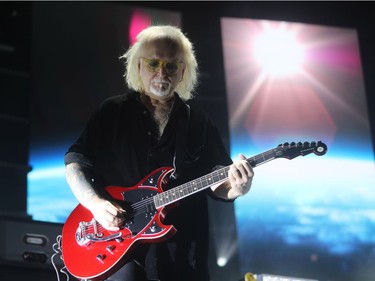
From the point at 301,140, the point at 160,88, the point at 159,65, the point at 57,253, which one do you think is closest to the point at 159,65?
the point at 159,65

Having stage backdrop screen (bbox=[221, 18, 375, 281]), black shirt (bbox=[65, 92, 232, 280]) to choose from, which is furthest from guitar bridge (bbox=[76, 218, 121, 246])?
stage backdrop screen (bbox=[221, 18, 375, 281])

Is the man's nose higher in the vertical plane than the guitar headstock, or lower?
higher

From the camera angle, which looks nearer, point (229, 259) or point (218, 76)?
point (229, 259)

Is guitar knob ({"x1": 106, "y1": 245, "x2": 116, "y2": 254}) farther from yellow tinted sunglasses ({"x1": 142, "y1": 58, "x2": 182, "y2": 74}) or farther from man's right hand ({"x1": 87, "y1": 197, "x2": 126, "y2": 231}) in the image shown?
yellow tinted sunglasses ({"x1": 142, "y1": 58, "x2": 182, "y2": 74})

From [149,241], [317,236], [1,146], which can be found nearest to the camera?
[149,241]

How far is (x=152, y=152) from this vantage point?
8.09 feet

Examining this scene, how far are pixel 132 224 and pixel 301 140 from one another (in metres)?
2.02

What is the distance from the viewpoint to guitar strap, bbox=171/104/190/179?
2426 millimetres

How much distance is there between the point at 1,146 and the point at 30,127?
0.24 meters

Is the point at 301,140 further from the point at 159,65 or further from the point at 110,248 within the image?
the point at 110,248

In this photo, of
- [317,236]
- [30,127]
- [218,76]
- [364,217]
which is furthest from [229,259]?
[30,127]

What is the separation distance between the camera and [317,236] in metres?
3.87

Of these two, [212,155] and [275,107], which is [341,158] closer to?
[275,107]

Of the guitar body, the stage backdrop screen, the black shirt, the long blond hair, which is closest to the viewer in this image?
the guitar body
